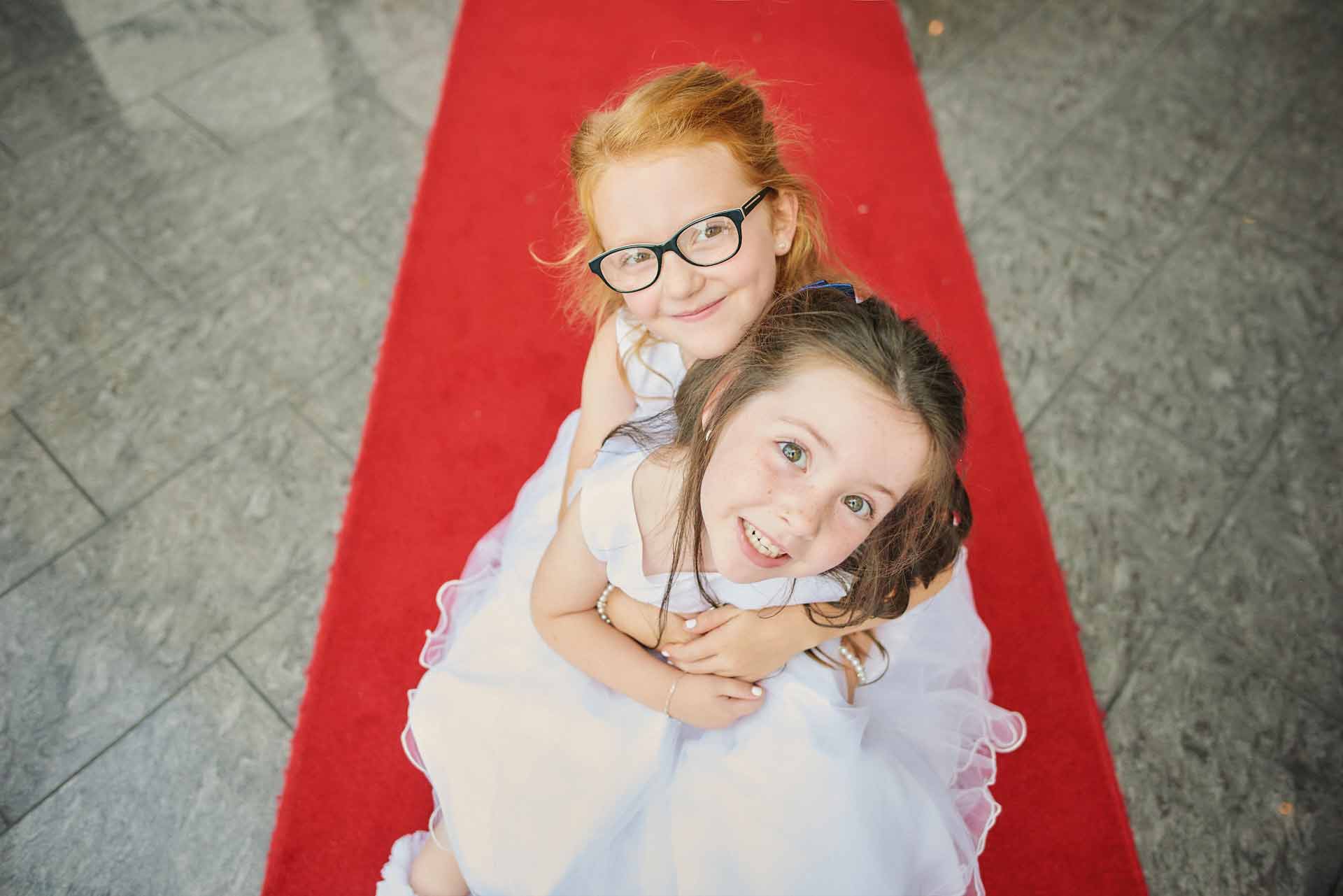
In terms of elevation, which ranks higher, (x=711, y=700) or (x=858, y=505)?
(x=858, y=505)

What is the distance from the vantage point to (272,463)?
64.4 inches

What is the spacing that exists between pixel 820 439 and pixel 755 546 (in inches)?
4.9

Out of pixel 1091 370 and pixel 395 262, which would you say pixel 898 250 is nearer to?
pixel 1091 370

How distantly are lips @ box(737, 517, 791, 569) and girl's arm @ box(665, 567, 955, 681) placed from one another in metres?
0.20

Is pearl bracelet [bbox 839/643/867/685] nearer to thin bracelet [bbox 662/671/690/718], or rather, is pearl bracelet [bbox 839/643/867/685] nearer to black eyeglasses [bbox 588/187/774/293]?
thin bracelet [bbox 662/671/690/718]

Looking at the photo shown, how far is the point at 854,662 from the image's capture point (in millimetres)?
1148

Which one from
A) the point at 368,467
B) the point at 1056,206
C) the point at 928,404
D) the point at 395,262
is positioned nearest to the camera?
the point at 928,404

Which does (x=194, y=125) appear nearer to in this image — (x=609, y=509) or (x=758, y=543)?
(x=609, y=509)

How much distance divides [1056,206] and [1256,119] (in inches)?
25.8

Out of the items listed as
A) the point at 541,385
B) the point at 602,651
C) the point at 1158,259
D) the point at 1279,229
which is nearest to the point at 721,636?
the point at 602,651

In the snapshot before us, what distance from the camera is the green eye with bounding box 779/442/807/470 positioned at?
86cm

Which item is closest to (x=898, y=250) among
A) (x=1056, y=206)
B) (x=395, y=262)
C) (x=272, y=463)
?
(x=1056, y=206)

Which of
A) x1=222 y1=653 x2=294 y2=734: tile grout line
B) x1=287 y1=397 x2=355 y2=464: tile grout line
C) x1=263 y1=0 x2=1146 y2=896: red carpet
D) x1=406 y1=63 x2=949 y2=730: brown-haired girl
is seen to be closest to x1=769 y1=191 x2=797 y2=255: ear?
x1=406 y1=63 x2=949 y2=730: brown-haired girl

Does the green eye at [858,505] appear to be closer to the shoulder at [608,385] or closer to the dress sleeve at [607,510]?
the dress sleeve at [607,510]
